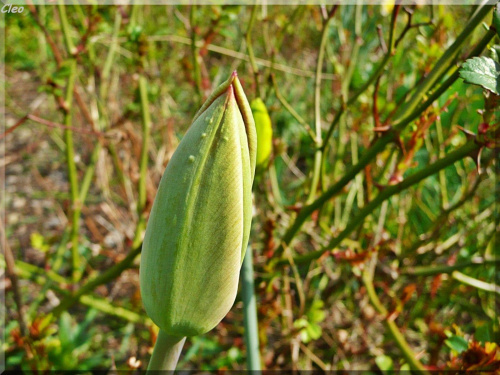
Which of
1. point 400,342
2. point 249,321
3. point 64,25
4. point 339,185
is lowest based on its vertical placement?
point 400,342

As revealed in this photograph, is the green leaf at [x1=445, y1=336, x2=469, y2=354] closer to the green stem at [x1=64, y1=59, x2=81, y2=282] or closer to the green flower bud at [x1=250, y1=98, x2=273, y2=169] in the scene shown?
the green flower bud at [x1=250, y1=98, x2=273, y2=169]

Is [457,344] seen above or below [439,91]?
below

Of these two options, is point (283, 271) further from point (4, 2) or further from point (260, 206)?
point (4, 2)

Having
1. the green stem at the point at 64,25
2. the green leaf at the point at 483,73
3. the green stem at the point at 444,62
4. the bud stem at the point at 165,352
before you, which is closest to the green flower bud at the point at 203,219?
the bud stem at the point at 165,352

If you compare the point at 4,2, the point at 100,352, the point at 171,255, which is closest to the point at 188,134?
the point at 171,255

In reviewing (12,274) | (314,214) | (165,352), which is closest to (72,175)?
(12,274)

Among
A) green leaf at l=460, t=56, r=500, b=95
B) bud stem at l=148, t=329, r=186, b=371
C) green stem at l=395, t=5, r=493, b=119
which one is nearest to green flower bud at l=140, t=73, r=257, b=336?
bud stem at l=148, t=329, r=186, b=371

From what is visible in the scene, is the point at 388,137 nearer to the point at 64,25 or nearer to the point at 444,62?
Result: the point at 444,62
